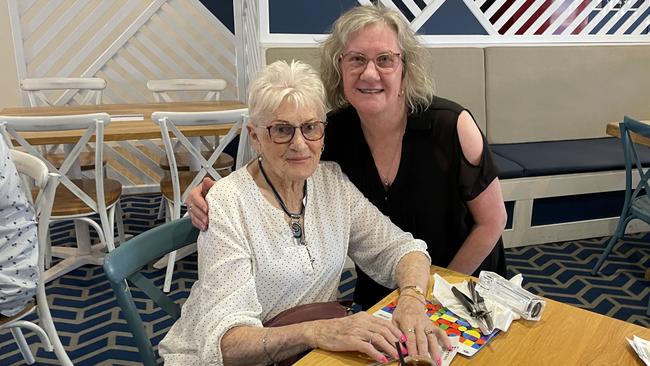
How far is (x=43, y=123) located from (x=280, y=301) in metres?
1.59

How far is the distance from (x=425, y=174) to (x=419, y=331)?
1.97ft

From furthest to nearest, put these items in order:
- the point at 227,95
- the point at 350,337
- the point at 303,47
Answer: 1. the point at 227,95
2. the point at 303,47
3. the point at 350,337

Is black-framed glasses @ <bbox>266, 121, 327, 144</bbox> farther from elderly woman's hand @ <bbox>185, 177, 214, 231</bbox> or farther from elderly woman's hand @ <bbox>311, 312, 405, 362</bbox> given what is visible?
elderly woman's hand @ <bbox>311, 312, 405, 362</bbox>

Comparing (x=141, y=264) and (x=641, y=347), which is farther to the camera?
(x=141, y=264)

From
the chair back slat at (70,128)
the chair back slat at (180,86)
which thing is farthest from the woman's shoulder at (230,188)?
the chair back slat at (180,86)

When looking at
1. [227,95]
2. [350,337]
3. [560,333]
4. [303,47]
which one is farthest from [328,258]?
[227,95]

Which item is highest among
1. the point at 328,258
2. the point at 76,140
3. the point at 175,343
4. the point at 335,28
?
the point at 335,28

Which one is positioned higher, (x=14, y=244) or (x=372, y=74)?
(x=372, y=74)

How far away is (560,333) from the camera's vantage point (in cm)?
107

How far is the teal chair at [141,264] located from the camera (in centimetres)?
114

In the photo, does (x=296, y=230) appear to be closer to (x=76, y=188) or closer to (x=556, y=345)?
(x=556, y=345)

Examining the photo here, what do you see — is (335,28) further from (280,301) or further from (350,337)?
(350,337)

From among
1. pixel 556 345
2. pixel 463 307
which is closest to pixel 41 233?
A: pixel 463 307

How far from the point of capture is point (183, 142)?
2.58 m
